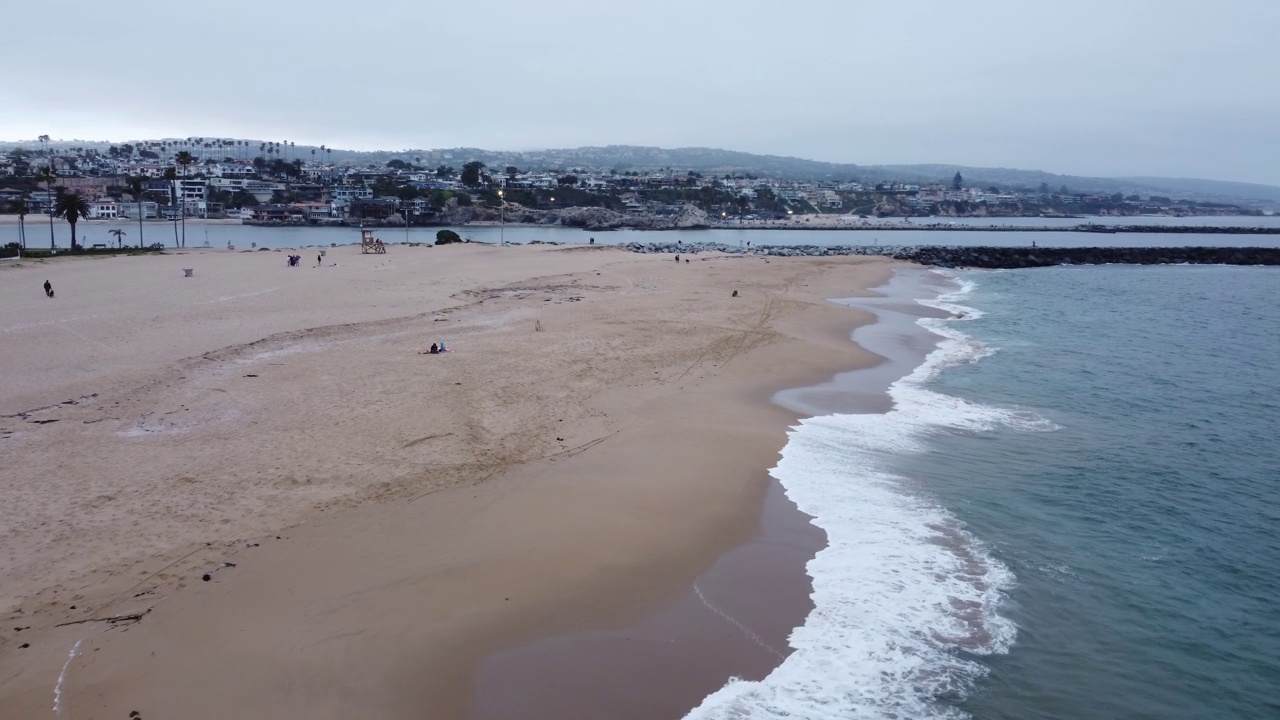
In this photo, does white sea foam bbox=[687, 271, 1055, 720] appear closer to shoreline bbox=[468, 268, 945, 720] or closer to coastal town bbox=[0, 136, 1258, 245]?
shoreline bbox=[468, 268, 945, 720]

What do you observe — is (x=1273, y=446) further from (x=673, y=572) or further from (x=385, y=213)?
(x=385, y=213)

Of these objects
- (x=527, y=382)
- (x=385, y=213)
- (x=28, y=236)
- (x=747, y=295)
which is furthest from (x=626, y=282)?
(x=385, y=213)

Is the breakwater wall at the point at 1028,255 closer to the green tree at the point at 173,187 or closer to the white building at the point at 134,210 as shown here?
the green tree at the point at 173,187

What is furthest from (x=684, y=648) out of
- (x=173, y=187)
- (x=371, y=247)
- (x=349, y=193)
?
(x=349, y=193)

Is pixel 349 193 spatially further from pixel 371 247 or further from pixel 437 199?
pixel 371 247

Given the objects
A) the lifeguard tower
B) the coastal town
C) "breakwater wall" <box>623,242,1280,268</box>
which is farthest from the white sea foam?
the coastal town
